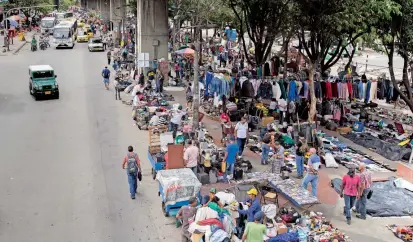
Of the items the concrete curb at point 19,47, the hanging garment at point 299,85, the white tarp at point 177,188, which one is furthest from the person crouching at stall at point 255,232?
the concrete curb at point 19,47

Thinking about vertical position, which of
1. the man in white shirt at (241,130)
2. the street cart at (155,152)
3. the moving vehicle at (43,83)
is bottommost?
the street cart at (155,152)

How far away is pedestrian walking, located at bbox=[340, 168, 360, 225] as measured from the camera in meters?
12.5

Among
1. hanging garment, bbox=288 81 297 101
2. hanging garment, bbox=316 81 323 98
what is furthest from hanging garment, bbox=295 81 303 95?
hanging garment, bbox=316 81 323 98

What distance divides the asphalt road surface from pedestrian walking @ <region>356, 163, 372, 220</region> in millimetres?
4894

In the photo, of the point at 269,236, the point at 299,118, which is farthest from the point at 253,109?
the point at 269,236

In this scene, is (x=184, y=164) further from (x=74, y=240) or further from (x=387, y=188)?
(x=387, y=188)

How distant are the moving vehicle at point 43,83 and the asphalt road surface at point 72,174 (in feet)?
1.75

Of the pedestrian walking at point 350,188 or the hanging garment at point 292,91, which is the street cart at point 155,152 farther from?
the hanging garment at point 292,91

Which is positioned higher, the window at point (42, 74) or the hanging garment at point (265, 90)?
the window at point (42, 74)

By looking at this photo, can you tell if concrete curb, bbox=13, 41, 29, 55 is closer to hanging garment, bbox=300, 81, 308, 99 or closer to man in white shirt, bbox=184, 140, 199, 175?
hanging garment, bbox=300, 81, 308, 99

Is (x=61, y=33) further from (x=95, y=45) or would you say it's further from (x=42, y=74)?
(x=42, y=74)

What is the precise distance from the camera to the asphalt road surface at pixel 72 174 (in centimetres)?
1227

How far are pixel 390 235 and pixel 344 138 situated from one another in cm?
919

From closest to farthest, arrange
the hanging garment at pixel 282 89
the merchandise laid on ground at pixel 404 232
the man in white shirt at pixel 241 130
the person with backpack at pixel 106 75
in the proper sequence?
the merchandise laid on ground at pixel 404 232
the man in white shirt at pixel 241 130
the hanging garment at pixel 282 89
the person with backpack at pixel 106 75
